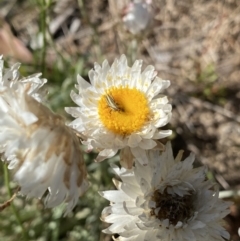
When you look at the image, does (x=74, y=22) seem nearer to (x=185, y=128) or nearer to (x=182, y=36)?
(x=182, y=36)

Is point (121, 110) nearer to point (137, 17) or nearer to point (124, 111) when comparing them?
point (124, 111)

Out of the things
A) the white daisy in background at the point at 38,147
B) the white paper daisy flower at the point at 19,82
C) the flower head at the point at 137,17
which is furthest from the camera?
the flower head at the point at 137,17

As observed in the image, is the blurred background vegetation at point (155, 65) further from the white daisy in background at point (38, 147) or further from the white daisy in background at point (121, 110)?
the white daisy in background at point (38, 147)

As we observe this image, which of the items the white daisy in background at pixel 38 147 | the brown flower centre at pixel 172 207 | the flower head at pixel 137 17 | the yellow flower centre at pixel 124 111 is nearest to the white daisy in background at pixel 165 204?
the brown flower centre at pixel 172 207

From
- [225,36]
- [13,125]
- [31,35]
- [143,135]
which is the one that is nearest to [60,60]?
[31,35]

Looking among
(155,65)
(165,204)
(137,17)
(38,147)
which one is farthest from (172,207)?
(155,65)

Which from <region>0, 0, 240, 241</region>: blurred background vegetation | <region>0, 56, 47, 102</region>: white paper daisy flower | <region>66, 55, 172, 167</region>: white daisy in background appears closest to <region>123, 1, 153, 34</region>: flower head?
<region>0, 0, 240, 241</region>: blurred background vegetation
